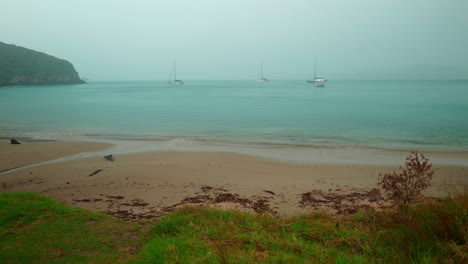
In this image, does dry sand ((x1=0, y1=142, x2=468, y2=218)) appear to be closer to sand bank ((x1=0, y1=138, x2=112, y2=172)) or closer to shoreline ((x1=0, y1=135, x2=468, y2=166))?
sand bank ((x1=0, y1=138, x2=112, y2=172))

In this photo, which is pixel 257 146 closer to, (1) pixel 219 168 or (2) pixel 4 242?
(1) pixel 219 168

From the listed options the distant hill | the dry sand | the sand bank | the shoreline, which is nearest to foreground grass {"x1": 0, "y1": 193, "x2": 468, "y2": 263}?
the dry sand

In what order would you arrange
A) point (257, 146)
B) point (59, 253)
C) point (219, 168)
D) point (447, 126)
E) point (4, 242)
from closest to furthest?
1. point (59, 253)
2. point (4, 242)
3. point (219, 168)
4. point (257, 146)
5. point (447, 126)

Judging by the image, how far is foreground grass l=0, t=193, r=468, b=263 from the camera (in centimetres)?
366

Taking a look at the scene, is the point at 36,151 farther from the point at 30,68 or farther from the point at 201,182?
the point at 30,68

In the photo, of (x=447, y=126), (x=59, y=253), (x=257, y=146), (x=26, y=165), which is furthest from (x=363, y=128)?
(x=59, y=253)

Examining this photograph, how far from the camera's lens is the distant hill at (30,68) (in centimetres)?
12402

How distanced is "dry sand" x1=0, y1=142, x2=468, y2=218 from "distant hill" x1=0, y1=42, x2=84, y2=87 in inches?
5417

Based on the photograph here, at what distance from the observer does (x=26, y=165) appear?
12.3m

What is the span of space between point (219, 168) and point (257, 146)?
5.92 meters

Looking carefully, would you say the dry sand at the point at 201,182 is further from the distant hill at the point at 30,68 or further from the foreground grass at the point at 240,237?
the distant hill at the point at 30,68

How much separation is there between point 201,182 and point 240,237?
5560mm

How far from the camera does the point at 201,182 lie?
9734 millimetres

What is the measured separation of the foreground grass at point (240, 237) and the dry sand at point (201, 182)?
5.93 ft
